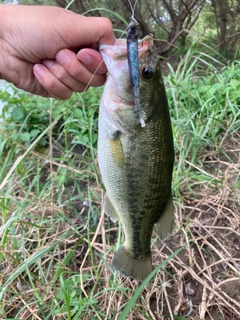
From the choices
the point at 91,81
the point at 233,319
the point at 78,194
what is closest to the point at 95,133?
the point at 78,194

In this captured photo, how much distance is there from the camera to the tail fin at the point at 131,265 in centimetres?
148

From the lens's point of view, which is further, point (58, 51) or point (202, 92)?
point (202, 92)

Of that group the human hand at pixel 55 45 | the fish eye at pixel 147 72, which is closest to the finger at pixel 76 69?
the human hand at pixel 55 45

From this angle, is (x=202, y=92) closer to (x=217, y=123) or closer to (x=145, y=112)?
(x=217, y=123)

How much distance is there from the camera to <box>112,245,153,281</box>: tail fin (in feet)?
4.87

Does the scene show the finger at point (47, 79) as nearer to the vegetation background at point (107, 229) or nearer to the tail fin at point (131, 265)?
the vegetation background at point (107, 229)

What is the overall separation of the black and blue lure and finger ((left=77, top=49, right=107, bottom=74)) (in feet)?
1.02

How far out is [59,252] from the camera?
2148 mm

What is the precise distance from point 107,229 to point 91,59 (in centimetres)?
133

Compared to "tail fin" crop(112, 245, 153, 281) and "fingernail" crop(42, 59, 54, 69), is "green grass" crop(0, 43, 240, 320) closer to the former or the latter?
"tail fin" crop(112, 245, 153, 281)

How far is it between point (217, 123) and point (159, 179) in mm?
1612

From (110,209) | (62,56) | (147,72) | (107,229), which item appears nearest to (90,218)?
(107,229)

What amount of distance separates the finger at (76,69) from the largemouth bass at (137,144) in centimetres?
21

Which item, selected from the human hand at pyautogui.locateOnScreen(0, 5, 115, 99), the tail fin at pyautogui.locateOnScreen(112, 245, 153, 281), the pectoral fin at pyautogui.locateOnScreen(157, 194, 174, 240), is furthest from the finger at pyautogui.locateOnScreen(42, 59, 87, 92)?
the tail fin at pyautogui.locateOnScreen(112, 245, 153, 281)
